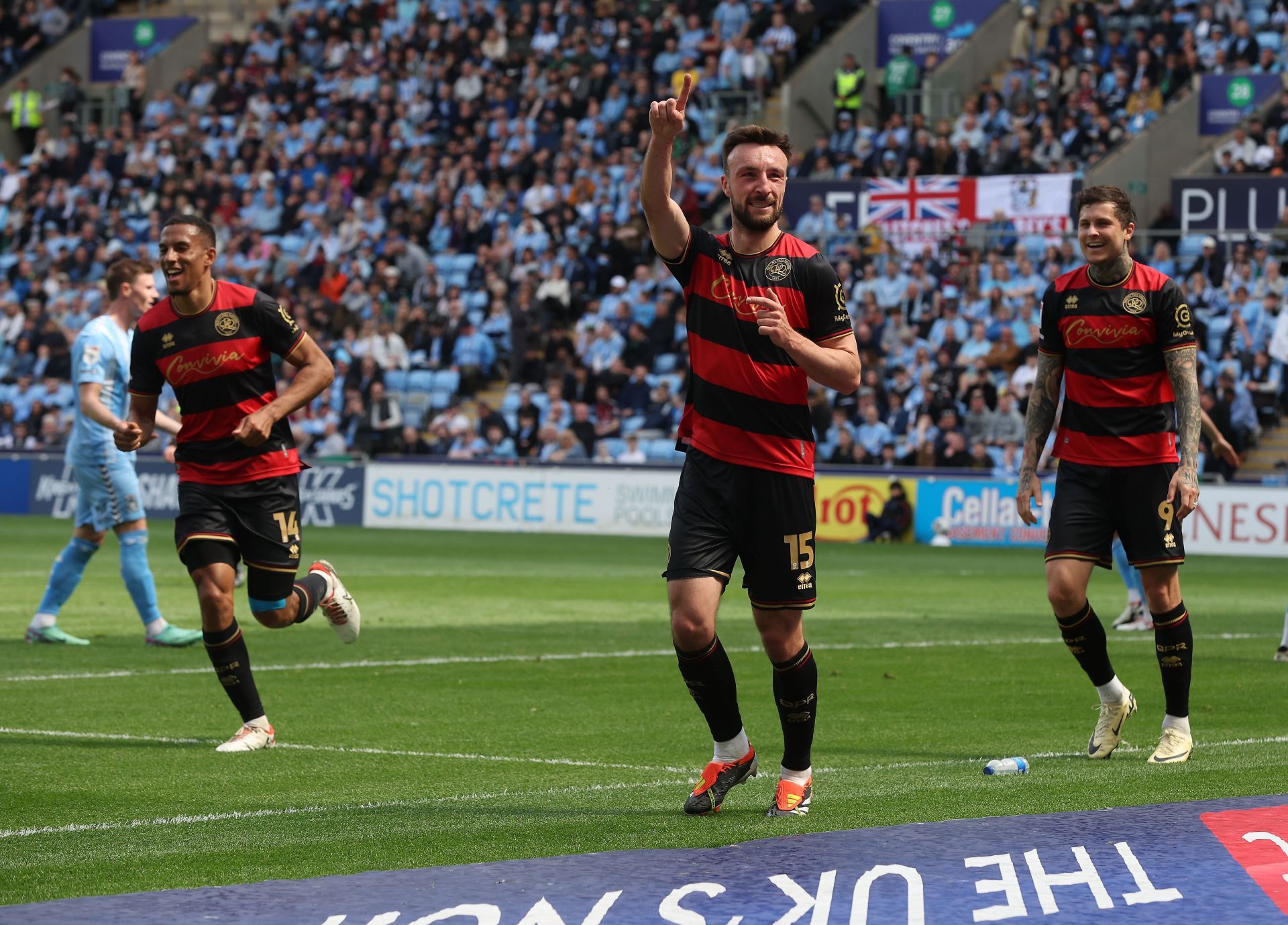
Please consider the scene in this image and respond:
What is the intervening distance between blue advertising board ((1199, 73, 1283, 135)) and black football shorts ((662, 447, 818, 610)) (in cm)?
2530

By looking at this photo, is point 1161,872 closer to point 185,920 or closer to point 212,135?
point 185,920

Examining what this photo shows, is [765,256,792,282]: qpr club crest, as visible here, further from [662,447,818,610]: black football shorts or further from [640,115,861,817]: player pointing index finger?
[662,447,818,610]: black football shorts

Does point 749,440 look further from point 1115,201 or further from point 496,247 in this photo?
point 496,247

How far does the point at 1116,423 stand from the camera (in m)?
7.95

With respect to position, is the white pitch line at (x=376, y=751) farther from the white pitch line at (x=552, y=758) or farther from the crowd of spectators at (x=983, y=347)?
the crowd of spectators at (x=983, y=347)

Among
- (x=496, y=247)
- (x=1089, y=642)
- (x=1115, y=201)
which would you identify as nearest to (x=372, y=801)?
(x=1089, y=642)

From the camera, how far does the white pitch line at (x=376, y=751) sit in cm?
782

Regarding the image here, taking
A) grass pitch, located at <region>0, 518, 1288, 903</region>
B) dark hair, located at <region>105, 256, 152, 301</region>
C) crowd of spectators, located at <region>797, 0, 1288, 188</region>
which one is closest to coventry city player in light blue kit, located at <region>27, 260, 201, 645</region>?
dark hair, located at <region>105, 256, 152, 301</region>

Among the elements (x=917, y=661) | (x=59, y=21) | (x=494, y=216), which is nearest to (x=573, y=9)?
(x=494, y=216)

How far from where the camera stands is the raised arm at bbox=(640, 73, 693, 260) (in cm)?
587

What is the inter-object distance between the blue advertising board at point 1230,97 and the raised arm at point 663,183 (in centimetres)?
2537

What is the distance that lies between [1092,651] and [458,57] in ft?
106

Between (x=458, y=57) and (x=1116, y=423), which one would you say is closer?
(x=1116, y=423)

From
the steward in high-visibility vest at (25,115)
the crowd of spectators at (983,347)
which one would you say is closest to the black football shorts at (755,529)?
the crowd of spectators at (983,347)
